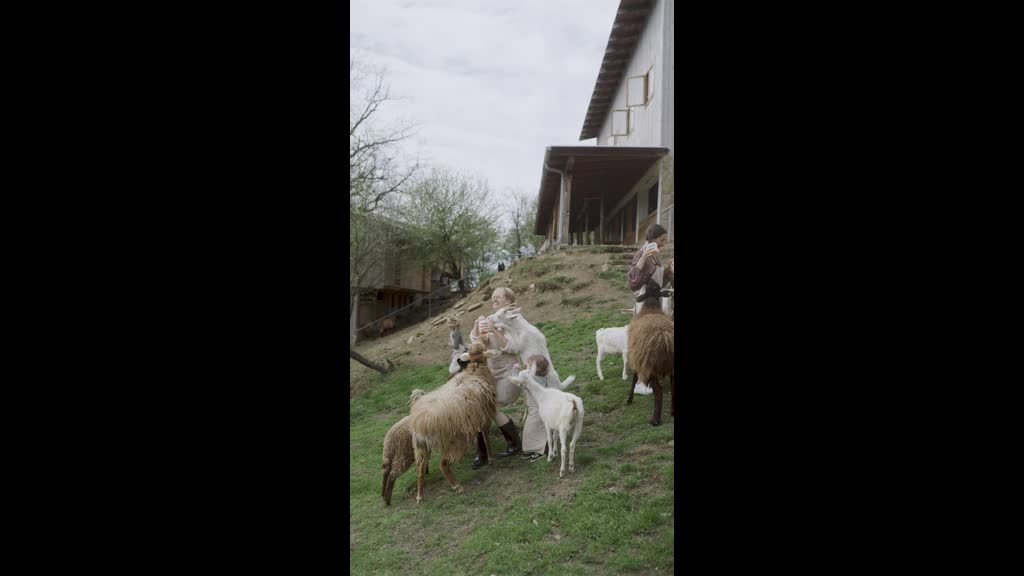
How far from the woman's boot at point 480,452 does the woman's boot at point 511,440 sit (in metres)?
0.07

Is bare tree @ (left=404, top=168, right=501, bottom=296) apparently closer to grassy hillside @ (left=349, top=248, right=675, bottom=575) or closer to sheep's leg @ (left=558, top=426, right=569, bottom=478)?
grassy hillside @ (left=349, top=248, right=675, bottom=575)

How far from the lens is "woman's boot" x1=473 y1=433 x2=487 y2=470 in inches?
96.8

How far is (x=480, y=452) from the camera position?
2.48 meters

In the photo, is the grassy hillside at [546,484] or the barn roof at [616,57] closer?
the grassy hillside at [546,484]

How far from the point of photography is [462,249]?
Result: 3064mm

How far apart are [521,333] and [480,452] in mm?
561

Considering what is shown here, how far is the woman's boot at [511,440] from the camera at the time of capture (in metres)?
2.46

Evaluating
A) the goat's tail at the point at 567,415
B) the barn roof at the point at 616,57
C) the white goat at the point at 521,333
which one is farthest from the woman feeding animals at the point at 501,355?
the barn roof at the point at 616,57

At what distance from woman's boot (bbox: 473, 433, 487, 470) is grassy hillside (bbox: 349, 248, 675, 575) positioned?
3 cm

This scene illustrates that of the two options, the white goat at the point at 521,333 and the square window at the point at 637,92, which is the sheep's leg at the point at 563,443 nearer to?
the white goat at the point at 521,333

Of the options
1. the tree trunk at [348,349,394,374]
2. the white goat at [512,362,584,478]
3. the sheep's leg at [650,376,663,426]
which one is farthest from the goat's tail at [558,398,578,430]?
the tree trunk at [348,349,394,374]
